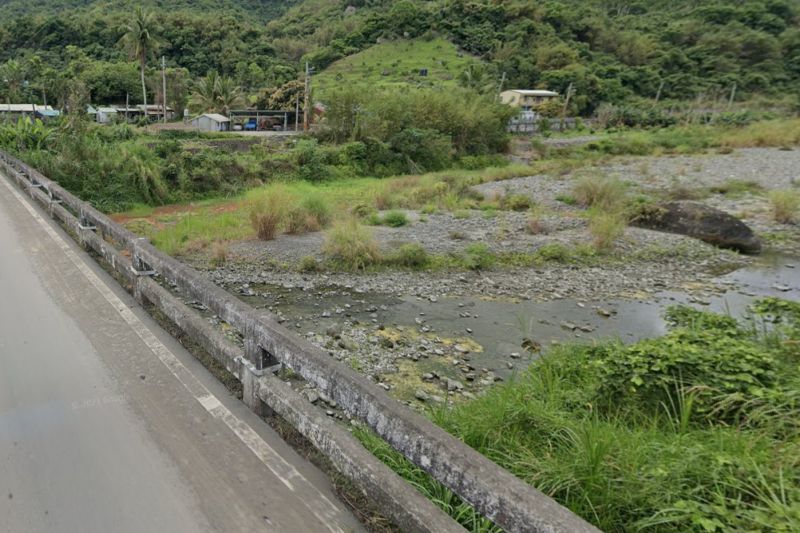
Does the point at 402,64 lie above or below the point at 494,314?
above

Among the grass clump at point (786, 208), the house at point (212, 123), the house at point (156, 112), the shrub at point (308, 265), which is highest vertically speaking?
the house at point (156, 112)

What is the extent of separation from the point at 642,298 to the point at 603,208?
29.0 ft

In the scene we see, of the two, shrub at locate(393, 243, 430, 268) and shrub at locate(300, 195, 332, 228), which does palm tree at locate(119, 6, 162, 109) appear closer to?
shrub at locate(300, 195, 332, 228)

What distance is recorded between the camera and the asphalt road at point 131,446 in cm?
237

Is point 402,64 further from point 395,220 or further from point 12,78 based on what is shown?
point 395,220

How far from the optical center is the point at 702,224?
15.8m

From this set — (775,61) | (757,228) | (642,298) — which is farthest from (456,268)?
(775,61)

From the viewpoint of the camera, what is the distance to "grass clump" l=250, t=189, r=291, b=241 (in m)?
13.8

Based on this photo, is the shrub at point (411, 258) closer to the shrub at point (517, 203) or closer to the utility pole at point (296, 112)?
the shrub at point (517, 203)

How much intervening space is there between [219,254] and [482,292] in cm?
654

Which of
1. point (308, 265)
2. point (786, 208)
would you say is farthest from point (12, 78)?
point (786, 208)

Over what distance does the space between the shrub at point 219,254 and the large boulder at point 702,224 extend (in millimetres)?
14268

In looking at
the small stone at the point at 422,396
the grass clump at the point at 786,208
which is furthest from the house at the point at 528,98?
the small stone at the point at 422,396

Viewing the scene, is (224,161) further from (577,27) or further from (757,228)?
(577,27)
